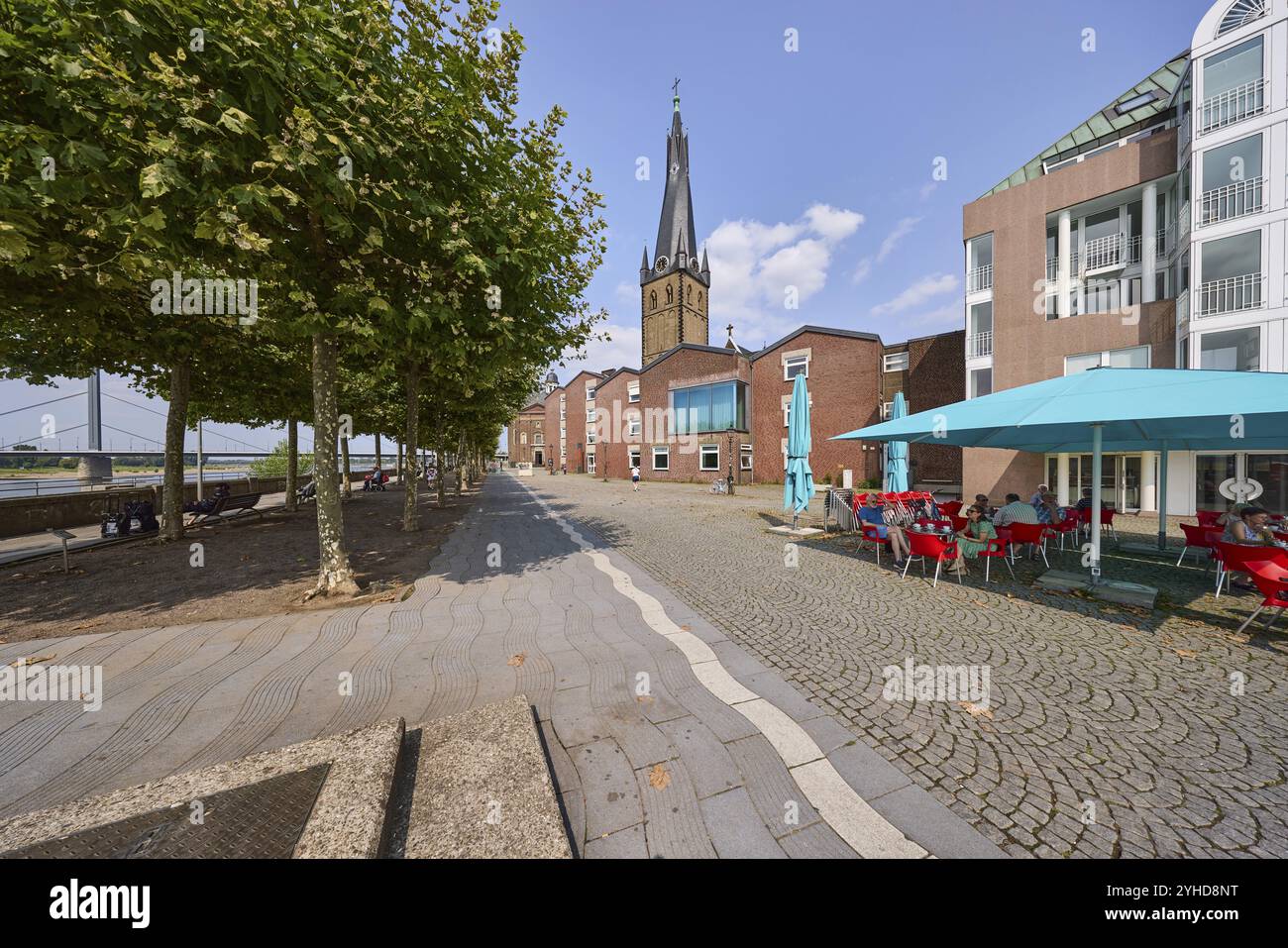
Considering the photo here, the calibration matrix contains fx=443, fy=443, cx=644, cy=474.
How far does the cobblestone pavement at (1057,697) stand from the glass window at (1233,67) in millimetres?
16509

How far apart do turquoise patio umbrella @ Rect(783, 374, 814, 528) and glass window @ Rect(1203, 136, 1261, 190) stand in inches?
563

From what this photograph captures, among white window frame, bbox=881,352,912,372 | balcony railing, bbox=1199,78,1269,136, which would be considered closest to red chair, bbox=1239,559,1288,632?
balcony railing, bbox=1199,78,1269,136

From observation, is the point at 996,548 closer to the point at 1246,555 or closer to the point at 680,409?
the point at 1246,555

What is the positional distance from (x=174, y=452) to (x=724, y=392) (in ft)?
96.3

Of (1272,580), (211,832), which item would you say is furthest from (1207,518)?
(211,832)

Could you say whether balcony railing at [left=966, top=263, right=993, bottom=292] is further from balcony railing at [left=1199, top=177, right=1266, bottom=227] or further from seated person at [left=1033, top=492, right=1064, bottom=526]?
seated person at [left=1033, top=492, right=1064, bottom=526]

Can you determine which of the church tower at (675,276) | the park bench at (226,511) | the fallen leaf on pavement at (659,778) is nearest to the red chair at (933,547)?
the fallen leaf on pavement at (659,778)

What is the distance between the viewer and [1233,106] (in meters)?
13.2

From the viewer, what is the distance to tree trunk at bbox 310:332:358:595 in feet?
19.8

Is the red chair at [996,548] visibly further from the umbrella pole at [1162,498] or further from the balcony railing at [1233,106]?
the balcony railing at [1233,106]

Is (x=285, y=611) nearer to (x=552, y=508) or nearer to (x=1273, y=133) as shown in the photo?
(x=552, y=508)

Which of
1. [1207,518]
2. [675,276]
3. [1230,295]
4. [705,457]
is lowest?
[1207,518]
